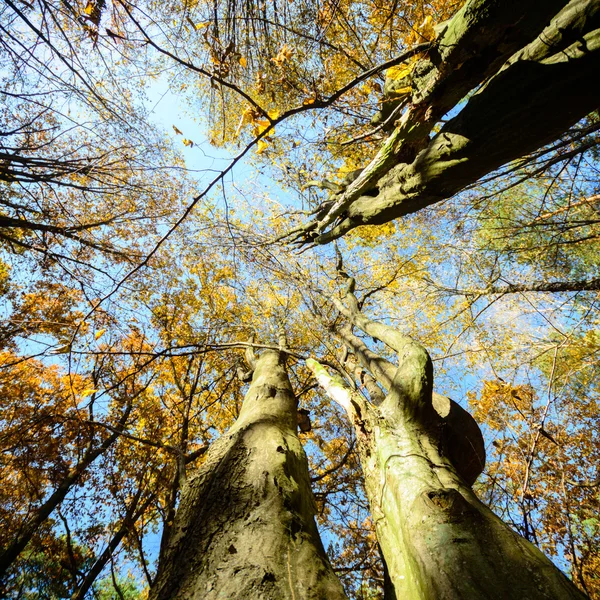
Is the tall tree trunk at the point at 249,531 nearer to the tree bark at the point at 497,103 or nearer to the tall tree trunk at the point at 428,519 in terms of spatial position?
the tall tree trunk at the point at 428,519

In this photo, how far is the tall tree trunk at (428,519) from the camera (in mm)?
1154

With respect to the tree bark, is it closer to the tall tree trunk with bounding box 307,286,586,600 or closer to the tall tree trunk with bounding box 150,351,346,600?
the tall tree trunk with bounding box 307,286,586,600

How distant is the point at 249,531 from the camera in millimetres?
1267

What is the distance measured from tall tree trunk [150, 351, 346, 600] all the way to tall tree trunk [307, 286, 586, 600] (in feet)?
1.42

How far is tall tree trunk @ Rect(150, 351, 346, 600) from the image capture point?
1.05 m

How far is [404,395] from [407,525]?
2.94ft

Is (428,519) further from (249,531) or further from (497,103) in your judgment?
(497,103)

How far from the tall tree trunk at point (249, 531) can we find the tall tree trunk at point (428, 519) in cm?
43

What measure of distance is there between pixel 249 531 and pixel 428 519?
865 millimetres

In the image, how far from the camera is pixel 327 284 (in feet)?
28.1

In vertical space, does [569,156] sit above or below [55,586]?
above

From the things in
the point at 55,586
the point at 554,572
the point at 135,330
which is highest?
the point at 135,330

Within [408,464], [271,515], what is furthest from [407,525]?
[271,515]

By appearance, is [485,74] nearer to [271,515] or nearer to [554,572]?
[554,572]
